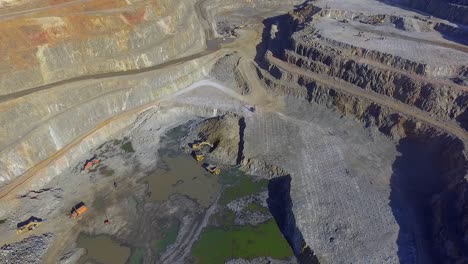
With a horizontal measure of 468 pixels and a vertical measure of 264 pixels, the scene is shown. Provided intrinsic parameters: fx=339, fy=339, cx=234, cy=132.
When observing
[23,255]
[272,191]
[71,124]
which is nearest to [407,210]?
[272,191]

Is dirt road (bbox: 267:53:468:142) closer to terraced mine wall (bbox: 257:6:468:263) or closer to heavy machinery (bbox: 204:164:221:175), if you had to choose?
terraced mine wall (bbox: 257:6:468:263)

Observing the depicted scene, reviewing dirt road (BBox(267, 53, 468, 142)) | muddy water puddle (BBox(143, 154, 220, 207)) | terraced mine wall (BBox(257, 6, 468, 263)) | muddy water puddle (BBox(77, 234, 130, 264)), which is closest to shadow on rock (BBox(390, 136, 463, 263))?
terraced mine wall (BBox(257, 6, 468, 263))

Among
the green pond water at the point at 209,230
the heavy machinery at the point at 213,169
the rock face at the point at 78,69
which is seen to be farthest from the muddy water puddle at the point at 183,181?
the rock face at the point at 78,69

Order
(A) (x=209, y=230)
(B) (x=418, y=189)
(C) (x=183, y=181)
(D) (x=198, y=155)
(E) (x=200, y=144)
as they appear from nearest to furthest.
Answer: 1. (A) (x=209, y=230)
2. (B) (x=418, y=189)
3. (C) (x=183, y=181)
4. (D) (x=198, y=155)
5. (E) (x=200, y=144)

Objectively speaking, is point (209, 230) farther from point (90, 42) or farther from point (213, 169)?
point (90, 42)

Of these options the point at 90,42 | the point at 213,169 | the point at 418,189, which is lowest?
the point at 213,169

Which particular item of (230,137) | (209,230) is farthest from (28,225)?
(230,137)

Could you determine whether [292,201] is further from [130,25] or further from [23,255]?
[130,25]
